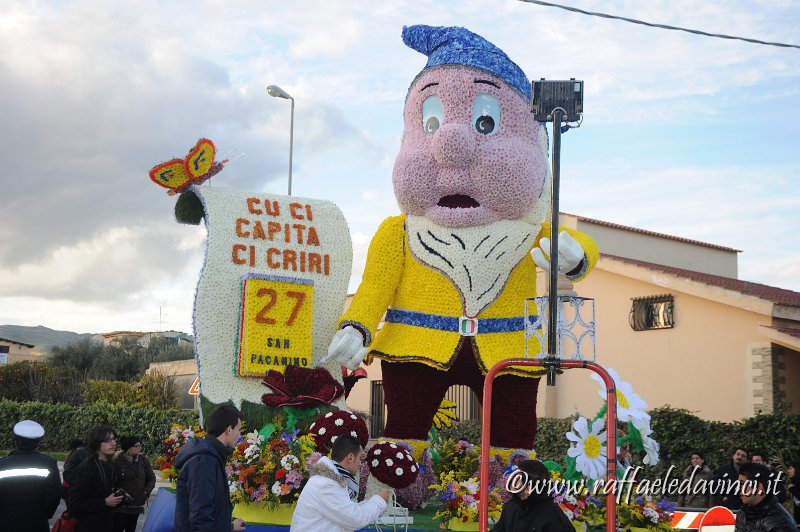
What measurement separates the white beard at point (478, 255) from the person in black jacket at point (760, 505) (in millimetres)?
2531

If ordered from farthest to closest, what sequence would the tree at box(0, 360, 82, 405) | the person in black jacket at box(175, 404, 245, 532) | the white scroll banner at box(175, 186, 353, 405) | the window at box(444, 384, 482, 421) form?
1. the tree at box(0, 360, 82, 405)
2. the window at box(444, 384, 482, 421)
3. the white scroll banner at box(175, 186, 353, 405)
4. the person in black jacket at box(175, 404, 245, 532)

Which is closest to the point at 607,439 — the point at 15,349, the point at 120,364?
the point at 120,364

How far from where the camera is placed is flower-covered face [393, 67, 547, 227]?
6777mm

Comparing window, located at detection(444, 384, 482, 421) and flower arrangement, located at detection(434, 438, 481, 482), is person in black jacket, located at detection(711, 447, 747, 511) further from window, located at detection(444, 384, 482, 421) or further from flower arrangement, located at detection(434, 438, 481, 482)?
window, located at detection(444, 384, 482, 421)

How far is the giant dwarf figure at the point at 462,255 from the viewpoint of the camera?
6801 mm

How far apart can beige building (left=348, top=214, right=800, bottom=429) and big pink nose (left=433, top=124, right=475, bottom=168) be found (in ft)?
26.8

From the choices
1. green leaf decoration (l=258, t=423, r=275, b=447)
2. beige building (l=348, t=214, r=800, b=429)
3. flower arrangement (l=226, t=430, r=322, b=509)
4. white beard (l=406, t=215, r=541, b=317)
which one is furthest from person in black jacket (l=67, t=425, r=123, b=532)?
beige building (l=348, t=214, r=800, b=429)

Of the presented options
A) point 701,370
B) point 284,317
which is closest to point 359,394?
point 701,370

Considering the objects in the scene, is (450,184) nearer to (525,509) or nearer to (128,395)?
(525,509)

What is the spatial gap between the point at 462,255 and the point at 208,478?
3153 millimetres

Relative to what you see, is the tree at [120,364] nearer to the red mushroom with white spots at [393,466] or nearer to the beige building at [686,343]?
the beige building at [686,343]

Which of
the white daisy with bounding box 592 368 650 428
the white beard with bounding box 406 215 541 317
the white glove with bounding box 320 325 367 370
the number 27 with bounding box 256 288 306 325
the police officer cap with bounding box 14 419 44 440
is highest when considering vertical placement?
the white beard with bounding box 406 215 541 317

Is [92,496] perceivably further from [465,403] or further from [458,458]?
[465,403]

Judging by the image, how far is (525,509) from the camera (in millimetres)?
4457
